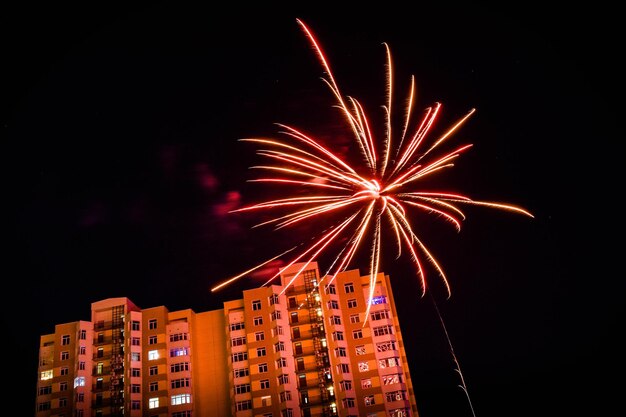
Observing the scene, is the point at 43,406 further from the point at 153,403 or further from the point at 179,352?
the point at 179,352

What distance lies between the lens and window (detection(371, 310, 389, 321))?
53934mm

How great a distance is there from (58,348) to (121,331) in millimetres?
6711

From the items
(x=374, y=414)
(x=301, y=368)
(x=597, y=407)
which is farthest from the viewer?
→ (x=597, y=407)

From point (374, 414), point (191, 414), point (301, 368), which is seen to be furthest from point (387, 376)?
point (191, 414)

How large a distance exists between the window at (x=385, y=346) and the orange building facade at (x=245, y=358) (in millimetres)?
97

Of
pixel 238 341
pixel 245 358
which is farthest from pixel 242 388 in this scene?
pixel 238 341

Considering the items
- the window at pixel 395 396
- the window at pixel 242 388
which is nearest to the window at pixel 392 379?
the window at pixel 395 396

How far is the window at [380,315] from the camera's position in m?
53.9

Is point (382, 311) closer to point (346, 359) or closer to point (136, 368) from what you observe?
point (346, 359)

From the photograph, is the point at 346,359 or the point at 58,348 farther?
the point at 58,348

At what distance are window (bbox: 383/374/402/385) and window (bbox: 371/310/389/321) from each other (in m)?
5.63

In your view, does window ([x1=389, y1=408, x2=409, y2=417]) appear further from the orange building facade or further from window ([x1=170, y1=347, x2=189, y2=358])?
window ([x1=170, y1=347, x2=189, y2=358])

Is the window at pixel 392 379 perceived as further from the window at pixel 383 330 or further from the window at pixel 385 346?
the window at pixel 383 330

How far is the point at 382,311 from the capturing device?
54125 millimetres
